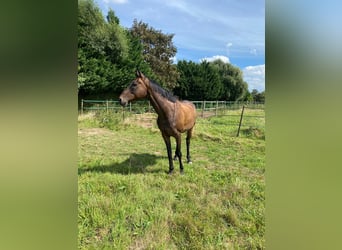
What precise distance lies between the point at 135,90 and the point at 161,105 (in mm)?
454

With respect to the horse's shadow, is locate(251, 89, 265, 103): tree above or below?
above

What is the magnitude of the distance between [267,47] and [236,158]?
12.3ft

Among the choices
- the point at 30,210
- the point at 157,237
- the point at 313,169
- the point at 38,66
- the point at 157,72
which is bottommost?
the point at 157,237

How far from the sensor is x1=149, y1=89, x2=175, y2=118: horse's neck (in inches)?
133

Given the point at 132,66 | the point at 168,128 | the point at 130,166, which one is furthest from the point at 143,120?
the point at 168,128

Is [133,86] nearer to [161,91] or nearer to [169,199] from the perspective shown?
[161,91]

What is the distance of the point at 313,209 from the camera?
764 millimetres

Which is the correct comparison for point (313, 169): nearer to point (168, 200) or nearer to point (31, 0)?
point (31, 0)

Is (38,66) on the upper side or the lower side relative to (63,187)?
upper

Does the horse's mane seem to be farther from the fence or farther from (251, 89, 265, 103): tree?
the fence

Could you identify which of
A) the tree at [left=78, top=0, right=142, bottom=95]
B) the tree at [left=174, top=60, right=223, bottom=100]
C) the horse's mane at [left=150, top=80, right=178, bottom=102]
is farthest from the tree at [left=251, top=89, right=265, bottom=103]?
the tree at [left=174, top=60, right=223, bottom=100]

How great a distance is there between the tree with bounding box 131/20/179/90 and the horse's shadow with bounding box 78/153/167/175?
2.60 m

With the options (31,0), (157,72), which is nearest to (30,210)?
(31,0)

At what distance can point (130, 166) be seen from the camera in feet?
12.5
